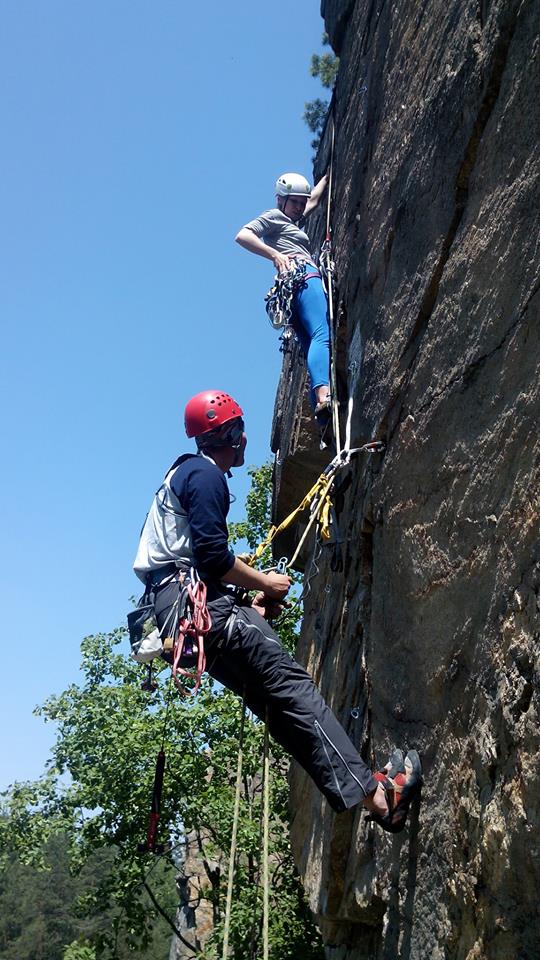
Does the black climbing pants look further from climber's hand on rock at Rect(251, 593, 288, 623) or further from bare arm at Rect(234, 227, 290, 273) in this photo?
bare arm at Rect(234, 227, 290, 273)

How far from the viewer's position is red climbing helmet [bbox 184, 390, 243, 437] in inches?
183

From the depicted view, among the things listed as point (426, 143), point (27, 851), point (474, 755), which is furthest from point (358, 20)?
point (27, 851)

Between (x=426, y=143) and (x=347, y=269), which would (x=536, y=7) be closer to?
(x=426, y=143)

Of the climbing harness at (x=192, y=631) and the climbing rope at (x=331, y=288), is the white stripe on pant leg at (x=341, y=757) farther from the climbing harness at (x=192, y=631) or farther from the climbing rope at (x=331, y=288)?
the climbing rope at (x=331, y=288)

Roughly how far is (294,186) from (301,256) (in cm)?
87

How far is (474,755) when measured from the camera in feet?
9.95

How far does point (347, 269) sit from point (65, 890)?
4256 cm

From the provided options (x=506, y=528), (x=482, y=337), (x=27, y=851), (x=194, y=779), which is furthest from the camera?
(x=27, y=851)

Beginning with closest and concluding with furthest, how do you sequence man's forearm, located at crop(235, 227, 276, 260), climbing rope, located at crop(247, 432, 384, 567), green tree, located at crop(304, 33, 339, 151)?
climbing rope, located at crop(247, 432, 384, 567) < man's forearm, located at crop(235, 227, 276, 260) < green tree, located at crop(304, 33, 339, 151)

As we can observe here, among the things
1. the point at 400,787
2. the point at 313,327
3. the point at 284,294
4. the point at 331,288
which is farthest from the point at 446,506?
the point at 284,294

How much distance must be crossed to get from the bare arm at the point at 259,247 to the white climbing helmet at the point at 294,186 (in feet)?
1.93

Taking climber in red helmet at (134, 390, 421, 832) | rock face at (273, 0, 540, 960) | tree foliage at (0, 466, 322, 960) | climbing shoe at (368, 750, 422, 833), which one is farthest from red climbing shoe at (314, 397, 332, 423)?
tree foliage at (0, 466, 322, 960)

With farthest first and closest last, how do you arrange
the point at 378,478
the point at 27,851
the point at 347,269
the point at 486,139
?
the point at 27,851 < the point at 347,269 < the point at 378,478 < the point at 486,139

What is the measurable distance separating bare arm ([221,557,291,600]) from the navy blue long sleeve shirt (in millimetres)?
49
